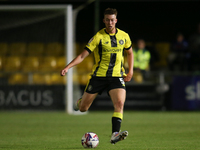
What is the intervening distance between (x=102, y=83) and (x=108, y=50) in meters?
0.47

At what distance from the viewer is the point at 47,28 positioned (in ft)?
41.9

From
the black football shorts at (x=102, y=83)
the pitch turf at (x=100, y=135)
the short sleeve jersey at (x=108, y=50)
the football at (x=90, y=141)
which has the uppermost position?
the short sleeve jersey at (x=108, y=50)

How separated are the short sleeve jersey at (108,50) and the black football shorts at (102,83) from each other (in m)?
0.06

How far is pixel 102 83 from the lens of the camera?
604 cm

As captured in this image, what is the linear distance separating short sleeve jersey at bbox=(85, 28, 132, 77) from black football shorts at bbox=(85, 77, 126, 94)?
0.06 meters

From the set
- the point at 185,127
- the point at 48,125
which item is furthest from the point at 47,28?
the point at 185,127

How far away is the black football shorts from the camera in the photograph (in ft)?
19.7

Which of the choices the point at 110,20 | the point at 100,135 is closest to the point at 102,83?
→ the point at 110,20

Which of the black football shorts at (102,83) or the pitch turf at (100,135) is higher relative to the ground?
the black football shorts at (102,83)

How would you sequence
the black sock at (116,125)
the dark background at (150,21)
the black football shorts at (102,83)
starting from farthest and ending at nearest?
the dark background at (150,21), the black football shorts at (102,83), the black sock at (116,125)

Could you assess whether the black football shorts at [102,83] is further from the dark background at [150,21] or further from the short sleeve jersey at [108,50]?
the dark background at [150,21]

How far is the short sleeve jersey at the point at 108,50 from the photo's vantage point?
5.93 meters

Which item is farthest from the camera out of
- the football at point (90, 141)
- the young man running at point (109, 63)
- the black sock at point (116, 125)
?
the young man running at point (109, 63)

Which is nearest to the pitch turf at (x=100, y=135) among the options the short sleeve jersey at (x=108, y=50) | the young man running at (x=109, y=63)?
the young man running at (x=109, y=63)
